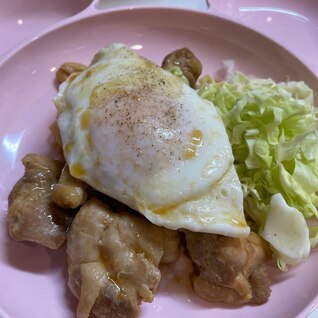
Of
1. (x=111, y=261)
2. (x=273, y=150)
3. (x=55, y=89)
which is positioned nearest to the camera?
(x=111, y=261)

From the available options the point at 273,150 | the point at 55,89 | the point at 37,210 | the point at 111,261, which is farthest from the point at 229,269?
the point at 55,89

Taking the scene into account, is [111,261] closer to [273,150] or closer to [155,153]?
[155,153]

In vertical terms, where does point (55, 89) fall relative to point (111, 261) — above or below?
above

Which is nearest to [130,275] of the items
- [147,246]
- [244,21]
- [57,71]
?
[147,246]

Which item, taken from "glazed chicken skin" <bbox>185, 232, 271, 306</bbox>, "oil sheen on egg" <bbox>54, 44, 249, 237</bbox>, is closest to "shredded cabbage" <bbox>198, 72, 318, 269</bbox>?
"glazed chicken skin" <bbox>185, 232, 271, 306</bbox>

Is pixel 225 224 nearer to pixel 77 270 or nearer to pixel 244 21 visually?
pixel 77 270

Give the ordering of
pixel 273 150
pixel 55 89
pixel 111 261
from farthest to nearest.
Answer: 1. pixel 55 89
2. pixel 273 150
3. pixel 111 261

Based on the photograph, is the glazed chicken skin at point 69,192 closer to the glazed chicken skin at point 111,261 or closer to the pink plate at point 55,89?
the glazed chicken skin at point 111,261
